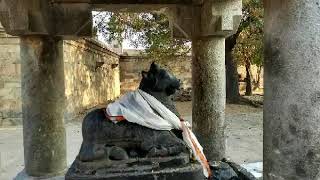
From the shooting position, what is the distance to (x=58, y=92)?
14.2 feet

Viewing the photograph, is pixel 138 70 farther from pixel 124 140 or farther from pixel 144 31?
pixel 124 140

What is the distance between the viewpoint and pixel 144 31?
14492 millimetres

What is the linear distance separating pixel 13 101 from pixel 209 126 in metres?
7.63

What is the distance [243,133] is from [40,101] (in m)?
6.73

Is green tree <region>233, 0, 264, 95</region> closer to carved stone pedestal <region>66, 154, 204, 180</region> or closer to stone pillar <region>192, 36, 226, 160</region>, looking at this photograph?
stone pillar <region>192, 36, 226, 160</region>

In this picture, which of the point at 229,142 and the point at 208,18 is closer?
the point at 208,18

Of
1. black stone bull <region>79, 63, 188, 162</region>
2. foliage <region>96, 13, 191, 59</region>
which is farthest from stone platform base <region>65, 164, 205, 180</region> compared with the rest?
foliage <region>96, 13, 191, 59</region>

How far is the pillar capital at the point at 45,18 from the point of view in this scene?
3805 mm

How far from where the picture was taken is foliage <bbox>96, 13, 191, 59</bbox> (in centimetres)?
1330

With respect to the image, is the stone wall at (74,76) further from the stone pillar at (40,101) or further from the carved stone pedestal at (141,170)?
the carved stone pedestal at (141,170)

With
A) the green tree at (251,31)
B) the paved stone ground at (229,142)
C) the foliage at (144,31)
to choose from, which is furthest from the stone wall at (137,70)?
the paved stone ground at (229,142)

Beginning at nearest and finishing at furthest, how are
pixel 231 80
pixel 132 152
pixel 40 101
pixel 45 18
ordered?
pixel 132 152 < pixel 45 18 < pixel 40 101 < pixel 231 80

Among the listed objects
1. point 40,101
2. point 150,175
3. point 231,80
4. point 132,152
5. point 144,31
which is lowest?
point 150,175

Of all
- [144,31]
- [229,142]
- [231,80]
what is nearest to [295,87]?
[229,142]
